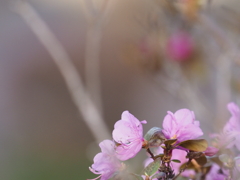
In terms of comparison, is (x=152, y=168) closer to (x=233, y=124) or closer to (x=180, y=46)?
(x=233, y=124)

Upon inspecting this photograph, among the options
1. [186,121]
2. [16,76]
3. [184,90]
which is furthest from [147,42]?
[16,76]

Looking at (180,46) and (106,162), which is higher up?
(180,46)

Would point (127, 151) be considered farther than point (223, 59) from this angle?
No

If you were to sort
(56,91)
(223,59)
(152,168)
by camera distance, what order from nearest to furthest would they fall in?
(152,168) < (223,59) < (56,91)

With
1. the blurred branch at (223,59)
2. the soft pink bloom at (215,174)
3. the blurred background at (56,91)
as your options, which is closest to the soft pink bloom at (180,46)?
the blurred branch at (223,59)


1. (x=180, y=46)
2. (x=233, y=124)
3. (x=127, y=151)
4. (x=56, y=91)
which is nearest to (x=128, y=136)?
(x=127, y=151)

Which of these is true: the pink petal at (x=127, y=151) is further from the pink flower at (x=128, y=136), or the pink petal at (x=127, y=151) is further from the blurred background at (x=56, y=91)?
the blurred background at (x=56, y=91)

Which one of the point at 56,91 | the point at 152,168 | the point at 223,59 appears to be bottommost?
the point at 152,168
